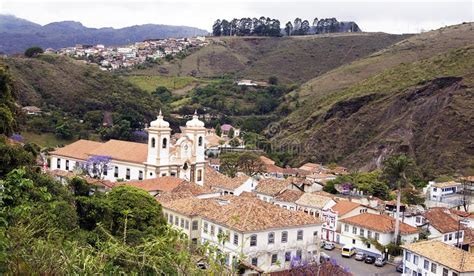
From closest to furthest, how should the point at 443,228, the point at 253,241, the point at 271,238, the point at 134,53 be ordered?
the point at 253,241 → the point at 271,238 → the point at 443,228 → the point at 134,53

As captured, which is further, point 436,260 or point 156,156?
point 156,156

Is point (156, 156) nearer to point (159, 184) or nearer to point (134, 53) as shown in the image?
point (159, 184)

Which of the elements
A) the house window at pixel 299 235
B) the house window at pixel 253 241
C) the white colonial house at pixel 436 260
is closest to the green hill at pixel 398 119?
the white colonial house at pixel 436 260

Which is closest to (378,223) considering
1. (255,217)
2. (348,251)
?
(348,251)

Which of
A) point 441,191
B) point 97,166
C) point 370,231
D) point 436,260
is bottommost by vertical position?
point 441,191

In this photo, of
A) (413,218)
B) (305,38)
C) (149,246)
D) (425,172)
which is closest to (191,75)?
(305,38)

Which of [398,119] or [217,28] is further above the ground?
[217,28]

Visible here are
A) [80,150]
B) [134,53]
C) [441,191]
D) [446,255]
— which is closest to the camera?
[446,255]
